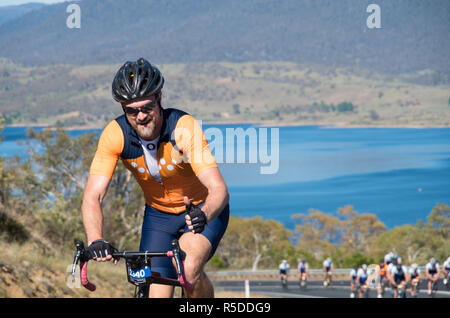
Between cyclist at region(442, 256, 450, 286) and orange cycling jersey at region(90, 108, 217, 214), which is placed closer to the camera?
orange cycling jersey at region(90, 108, 217, 214)

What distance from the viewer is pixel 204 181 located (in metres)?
4.86

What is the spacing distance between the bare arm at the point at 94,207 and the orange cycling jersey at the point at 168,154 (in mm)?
76

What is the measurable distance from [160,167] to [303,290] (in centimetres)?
2900

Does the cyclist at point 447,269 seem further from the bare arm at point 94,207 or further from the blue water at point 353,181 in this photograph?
the blue water at point 353,181

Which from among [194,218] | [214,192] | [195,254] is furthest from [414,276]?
[194,218]

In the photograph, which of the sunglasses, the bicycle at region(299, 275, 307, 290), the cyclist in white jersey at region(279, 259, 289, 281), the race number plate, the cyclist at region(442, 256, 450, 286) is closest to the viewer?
the race number plate

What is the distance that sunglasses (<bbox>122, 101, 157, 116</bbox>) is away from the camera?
193 inches

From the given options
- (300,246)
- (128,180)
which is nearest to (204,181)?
(128,180)

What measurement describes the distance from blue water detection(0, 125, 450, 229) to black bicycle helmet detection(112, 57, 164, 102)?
320 feet

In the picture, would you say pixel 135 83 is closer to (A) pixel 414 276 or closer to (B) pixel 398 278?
(B) pixel 398 278

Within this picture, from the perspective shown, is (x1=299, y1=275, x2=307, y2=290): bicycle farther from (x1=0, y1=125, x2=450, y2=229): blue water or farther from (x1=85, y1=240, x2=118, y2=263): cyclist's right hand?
(x1=0, y1=125, x2=450, y2=229): blue water

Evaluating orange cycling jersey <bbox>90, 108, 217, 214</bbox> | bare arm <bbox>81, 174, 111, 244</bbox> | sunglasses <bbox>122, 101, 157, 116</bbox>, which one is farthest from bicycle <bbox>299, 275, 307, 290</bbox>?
sunglasses <bbox>122, 101, 157, 116</bbox>

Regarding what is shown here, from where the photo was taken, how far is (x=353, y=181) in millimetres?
153625
